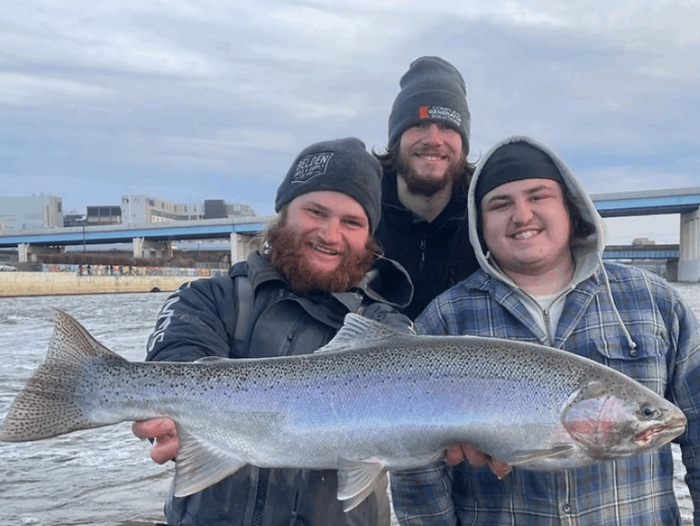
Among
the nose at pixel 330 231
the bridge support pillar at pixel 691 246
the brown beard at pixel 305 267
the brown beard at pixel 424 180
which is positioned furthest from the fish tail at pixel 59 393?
the bridge support pillar at pixel 691 246

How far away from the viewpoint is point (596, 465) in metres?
3.32

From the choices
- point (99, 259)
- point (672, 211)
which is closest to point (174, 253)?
point (99, 259)

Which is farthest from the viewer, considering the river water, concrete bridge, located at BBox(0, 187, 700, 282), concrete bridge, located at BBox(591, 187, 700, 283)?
concrete bridge, located at BBox(0, 187, 700, 282)

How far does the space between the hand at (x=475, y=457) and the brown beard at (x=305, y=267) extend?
3.46 feet

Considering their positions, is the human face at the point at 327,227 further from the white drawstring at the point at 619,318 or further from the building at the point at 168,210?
the building at the point at 168,210

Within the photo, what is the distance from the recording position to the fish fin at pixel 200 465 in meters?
3.29

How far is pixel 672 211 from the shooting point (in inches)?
2414

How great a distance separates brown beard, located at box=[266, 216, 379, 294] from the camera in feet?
12.5

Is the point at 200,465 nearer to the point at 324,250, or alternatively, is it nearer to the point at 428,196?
the point at 324,250

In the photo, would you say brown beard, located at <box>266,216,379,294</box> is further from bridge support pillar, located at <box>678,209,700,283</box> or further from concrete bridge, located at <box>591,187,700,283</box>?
bridge support pillar, located at <box>678,209,700,283</box>

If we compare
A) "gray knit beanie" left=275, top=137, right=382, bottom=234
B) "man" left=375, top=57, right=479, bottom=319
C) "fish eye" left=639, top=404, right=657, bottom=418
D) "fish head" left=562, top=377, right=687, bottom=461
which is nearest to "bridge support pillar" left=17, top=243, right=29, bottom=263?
"man" left=375, top=57, right=479, bottom=319

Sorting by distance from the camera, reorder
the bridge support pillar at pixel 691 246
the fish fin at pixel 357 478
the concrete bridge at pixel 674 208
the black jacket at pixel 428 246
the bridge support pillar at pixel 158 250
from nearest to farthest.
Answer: the fish fin at pixel 357 478
the black jacket at pixel 428 246
the concrete bridge at pixel 674 208
the bridge support pillar at pixel 691 246
the bridge support pillar at pixel 158 250

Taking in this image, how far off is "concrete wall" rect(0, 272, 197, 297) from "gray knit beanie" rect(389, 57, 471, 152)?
47.4m

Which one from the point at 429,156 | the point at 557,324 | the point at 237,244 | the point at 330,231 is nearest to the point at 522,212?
the point at 557,324
